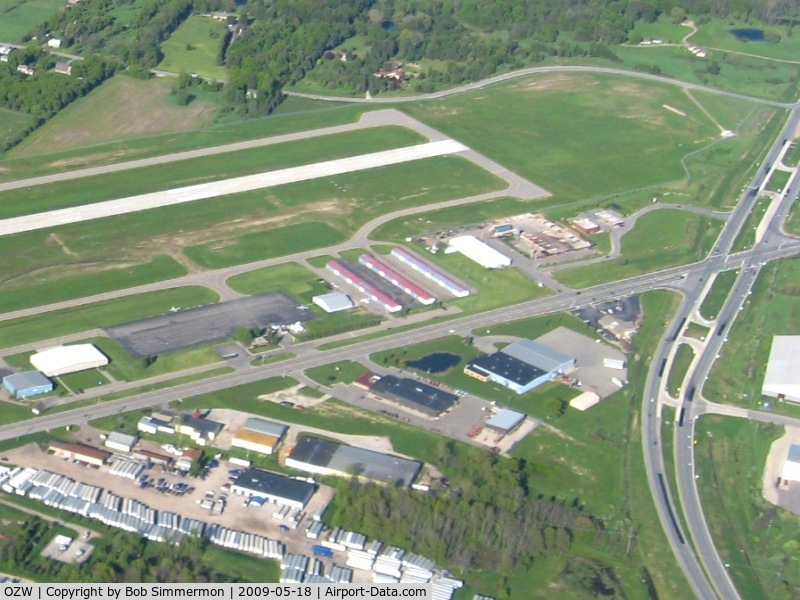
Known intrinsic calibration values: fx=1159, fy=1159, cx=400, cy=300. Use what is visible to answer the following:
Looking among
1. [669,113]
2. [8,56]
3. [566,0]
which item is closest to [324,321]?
[669,113]

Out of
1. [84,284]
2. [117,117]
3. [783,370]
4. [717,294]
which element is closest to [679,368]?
[783,370]

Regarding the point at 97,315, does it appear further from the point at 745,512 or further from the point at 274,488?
the point at 745,512

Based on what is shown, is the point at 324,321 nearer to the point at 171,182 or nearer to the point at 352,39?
the point at 171,182

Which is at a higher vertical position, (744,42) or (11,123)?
(744,42)

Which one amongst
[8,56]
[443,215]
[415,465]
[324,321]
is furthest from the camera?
[8,56]

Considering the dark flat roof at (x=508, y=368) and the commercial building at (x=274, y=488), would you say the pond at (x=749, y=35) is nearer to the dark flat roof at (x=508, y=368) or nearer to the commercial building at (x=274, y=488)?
the dark flat roof at (x=508, y=368)
